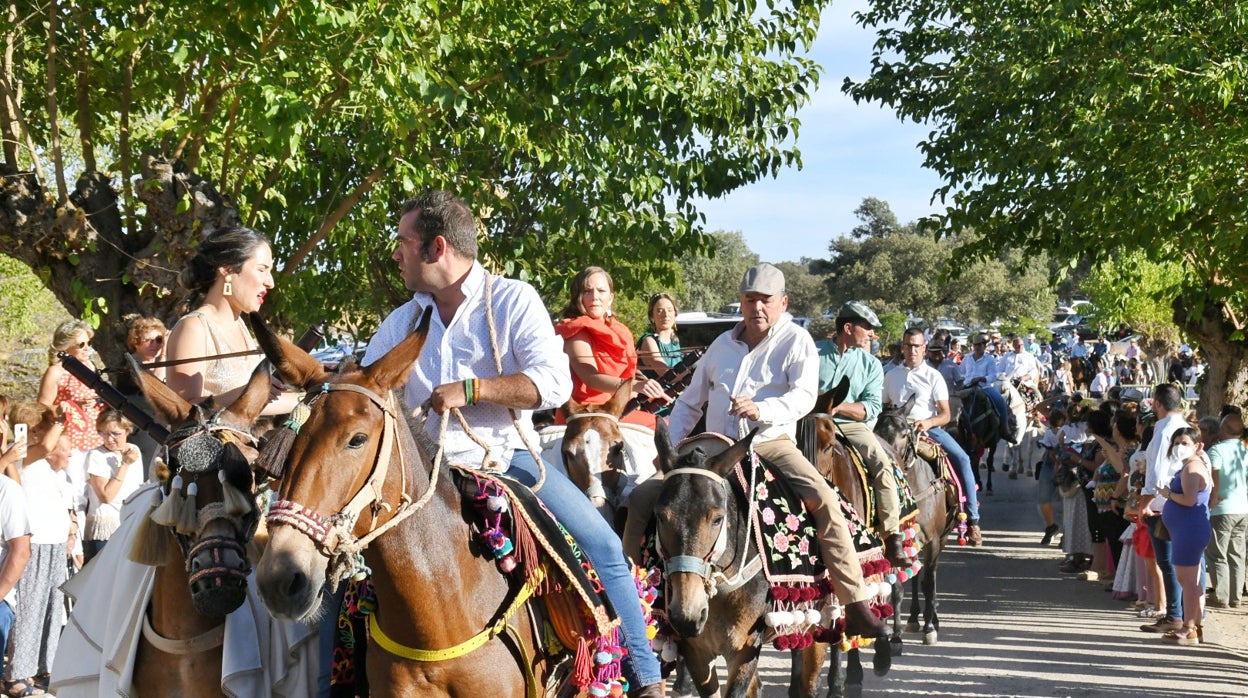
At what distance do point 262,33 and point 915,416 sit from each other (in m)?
7.37

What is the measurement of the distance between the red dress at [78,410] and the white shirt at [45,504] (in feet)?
1.21

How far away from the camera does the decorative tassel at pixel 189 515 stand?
431 centimetres

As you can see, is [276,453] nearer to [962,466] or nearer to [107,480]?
[107,480]

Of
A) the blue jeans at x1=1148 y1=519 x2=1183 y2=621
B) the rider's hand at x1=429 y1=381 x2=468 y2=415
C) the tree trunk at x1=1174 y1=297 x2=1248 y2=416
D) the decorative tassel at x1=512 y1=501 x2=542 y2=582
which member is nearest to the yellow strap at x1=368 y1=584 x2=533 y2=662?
the decorative tassel at x1=512 y1=501 x2=542 y2=582

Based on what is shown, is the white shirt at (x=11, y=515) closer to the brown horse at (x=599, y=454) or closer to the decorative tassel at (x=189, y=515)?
the brown horse at (x=599, y=454)

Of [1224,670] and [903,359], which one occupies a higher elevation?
[903,359]

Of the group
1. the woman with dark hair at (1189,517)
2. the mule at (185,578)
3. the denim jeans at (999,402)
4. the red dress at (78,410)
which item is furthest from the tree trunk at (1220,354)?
the mule at (185,578)

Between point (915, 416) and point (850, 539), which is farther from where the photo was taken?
point (915, 416)

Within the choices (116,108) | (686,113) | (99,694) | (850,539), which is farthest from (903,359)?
(99,694)

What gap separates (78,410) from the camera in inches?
365

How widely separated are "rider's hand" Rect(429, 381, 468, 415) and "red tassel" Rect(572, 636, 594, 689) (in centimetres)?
109

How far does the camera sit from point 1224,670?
9.95 meters

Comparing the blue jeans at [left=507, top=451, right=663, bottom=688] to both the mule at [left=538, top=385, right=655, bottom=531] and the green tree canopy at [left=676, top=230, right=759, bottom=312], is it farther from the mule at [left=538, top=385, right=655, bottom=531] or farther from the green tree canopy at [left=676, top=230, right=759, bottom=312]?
the green tree canopy at [left=676, top=230, right=759, bottom=312]

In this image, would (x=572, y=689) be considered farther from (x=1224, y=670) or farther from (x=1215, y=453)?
(x=1215, y=453)
